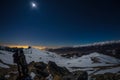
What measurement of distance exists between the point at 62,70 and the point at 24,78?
37552mm

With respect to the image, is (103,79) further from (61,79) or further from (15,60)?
(15,60)

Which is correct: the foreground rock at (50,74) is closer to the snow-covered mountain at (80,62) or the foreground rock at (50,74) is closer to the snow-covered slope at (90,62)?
the snow-covered mountain at (80,62)

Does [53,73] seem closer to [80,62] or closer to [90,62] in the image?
[90,62]

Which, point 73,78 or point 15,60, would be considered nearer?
point 15,60

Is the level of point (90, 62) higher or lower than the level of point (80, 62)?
lower

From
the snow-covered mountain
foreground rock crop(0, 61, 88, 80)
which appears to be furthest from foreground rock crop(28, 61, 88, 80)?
the snow-covered mountain

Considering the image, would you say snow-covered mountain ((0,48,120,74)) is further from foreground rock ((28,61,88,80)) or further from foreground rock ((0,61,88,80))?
foreground rock ((0,61,88,80))

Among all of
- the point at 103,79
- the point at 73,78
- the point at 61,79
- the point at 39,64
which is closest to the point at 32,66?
the point at 39,64

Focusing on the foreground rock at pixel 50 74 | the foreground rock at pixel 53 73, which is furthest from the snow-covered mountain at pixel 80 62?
the foreground rock at pixel 50 74

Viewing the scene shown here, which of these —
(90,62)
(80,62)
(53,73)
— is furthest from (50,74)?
(80,62)

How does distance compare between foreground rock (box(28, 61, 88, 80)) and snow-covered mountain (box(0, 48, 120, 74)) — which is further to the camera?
A: snow-covered mountain (box(0, 48, 120, 74))

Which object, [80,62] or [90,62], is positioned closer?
[90,62]

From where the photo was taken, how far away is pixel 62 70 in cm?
5828

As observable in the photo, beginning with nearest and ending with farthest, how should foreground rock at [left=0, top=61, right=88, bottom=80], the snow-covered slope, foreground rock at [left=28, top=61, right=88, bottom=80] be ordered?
foreground rock at [left=28, top=61, right=88, bottom=80], foreground rock at [left=0, top=61, right=88, bottom=80], the snow-covered slope
